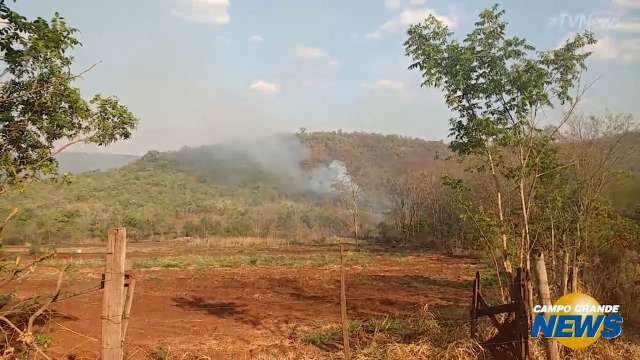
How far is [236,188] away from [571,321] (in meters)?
58.5

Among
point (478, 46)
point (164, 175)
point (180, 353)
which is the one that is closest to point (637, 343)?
point (478, 46)

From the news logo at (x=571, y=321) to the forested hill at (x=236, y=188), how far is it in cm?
2599

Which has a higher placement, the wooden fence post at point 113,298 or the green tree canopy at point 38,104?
the green tree canopy at point 38,104

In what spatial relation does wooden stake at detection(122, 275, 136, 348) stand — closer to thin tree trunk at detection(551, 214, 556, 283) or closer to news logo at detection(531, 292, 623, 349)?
news logo at detection(531, 292, 623, 349)

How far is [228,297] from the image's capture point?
41.3 ft

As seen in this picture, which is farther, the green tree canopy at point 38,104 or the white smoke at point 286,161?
the white smoke at point 286,161

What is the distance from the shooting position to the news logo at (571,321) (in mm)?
5258

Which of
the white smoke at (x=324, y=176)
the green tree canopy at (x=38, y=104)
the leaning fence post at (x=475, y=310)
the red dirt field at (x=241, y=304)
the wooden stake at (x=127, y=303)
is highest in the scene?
the white smoke at (x=324, y=176)

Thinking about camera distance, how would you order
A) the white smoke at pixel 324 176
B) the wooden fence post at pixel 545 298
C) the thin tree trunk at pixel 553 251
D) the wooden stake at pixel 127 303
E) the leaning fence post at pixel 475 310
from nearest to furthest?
the wooden stake at pixel 127 303
the wooden fence post at pixel 545 298
the leaning fence post at pixel 475 310
the thin tree trunk at pixel 553 251
the white smoke at pixel 324 176

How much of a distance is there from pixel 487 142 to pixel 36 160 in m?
6.31

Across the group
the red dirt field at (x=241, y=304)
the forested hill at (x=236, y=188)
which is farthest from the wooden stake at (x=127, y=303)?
the forested hill at (x=236, y=188)

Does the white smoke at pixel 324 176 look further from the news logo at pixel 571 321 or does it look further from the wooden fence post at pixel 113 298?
the wooden fence post at pixel 113 298

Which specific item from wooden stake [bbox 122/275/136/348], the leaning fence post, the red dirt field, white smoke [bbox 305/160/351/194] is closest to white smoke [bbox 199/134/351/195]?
white smoke [bbox 305/160/351/194]

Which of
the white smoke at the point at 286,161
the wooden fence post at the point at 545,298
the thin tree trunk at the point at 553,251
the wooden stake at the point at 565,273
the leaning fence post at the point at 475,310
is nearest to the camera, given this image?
the wooden fence post at the point at 545,298
